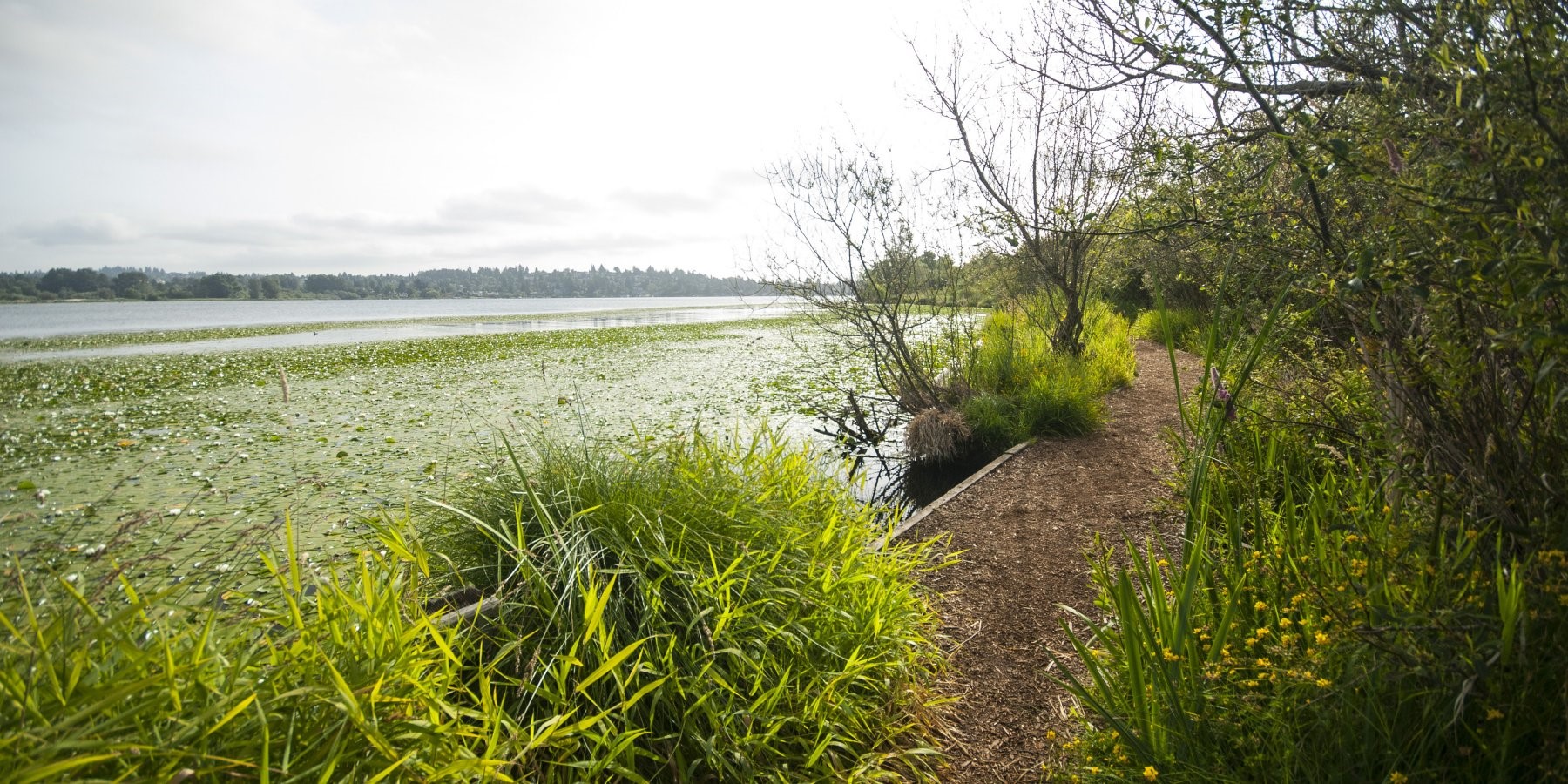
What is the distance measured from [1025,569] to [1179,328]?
11.2 meters

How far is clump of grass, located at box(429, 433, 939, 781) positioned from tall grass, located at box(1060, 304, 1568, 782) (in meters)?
0.76

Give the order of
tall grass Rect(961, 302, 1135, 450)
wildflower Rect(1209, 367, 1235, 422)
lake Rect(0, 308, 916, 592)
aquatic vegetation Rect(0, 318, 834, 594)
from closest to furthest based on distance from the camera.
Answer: wildflower Rect(1209, 367, 1235, 422)
lake Rect(0, 308, 916, 592)
aquatic vegetation Rect(0, 318, 834, 594)
tall grass Rect(961, 302, 1135, 450)

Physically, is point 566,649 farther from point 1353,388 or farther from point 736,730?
point 1353,388

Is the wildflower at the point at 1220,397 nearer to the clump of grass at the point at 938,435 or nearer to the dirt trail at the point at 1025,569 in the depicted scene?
the dirt trail at the point at 1025,569

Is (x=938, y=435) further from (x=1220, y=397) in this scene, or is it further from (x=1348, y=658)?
(x=1348, y=658)

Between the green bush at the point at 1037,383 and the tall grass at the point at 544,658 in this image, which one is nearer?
the tall grass at the point at 544,658

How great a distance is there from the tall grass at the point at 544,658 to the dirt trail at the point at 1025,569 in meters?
0.24

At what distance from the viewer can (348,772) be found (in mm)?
1514

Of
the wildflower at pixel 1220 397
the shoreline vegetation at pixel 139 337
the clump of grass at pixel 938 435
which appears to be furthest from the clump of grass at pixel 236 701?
the shoreline vegetation at pixel 139 337

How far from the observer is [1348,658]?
167 cm

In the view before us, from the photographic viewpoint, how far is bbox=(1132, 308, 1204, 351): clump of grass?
36.9 ft

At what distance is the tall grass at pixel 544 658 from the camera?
1423 mm

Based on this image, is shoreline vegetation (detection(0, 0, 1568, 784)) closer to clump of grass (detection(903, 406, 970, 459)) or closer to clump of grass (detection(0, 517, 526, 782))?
clump of grass (detection(0, 517, 526, 782))

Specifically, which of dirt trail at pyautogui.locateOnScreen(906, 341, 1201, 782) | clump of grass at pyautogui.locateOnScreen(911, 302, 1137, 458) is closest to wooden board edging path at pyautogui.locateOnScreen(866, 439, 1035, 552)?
dirt trail at pyautogui.locateOnScreen(906, 341, 1201, 782)
